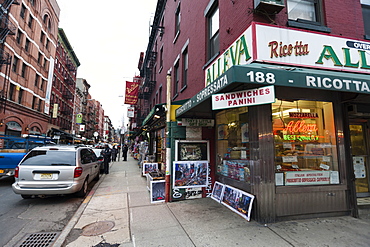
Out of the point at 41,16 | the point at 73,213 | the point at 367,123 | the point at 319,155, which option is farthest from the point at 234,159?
the point at 41,16

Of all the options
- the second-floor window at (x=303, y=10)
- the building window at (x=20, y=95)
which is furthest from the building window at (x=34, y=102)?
the second-floor window at (x=303, y=10)

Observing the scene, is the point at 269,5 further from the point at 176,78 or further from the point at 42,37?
the point at 42,37

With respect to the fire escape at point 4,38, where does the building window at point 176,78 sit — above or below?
below

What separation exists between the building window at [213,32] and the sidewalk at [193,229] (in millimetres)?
5327

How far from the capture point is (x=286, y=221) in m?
4.52

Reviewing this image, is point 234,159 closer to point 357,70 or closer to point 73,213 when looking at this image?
point 357,70

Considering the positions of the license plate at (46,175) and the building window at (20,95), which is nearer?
the license plate at (46,175)

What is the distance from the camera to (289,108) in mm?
5141

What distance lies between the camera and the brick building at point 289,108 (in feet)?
13.4

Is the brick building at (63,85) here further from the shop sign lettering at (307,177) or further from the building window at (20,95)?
the shop sign lettering at (307,177)

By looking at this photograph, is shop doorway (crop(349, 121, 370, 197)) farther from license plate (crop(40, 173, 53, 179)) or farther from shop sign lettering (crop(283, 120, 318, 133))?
license plate (crop(40, 173, 53, 179))

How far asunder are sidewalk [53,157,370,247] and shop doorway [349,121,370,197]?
113 centimetres

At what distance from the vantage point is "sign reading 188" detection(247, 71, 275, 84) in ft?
11.4

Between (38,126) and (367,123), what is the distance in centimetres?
3315
